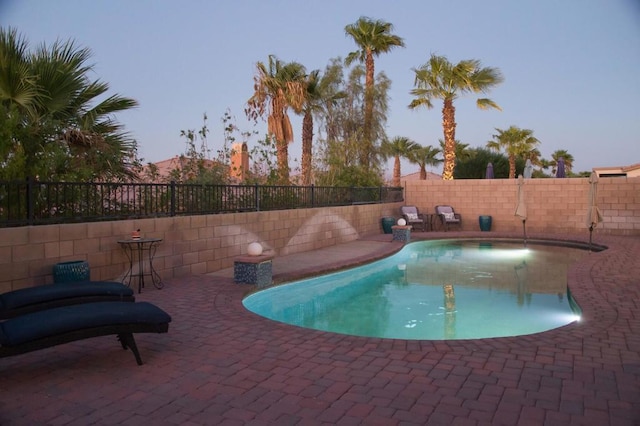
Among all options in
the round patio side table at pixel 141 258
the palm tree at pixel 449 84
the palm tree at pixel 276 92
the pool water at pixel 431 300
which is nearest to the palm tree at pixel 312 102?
the palm tree at pixel 276 92

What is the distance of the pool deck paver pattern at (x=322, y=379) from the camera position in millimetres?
3158

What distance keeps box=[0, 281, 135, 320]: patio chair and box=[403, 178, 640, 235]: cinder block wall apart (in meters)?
15.2

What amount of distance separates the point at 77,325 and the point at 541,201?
16.9 meters

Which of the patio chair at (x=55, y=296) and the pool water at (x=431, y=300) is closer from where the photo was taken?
the patio chair at (x=55, y=296)

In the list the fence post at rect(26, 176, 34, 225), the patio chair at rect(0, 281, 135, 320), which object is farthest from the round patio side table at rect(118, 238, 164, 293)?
the patio chair at rect(0, 281, 135, 320)

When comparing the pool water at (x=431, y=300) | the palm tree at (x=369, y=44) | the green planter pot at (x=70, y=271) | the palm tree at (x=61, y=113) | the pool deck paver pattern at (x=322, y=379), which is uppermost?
the palm tree at (x=369, y=44)

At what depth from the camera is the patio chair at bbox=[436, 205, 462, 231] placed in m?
17.7

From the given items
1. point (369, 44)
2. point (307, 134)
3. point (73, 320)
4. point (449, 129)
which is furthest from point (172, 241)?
point (369, 44)

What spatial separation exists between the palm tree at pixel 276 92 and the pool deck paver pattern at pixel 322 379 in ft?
51.7

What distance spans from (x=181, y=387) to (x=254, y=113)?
17.7m

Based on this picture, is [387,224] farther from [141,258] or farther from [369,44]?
[369,44]

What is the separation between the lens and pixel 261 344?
15.5ft

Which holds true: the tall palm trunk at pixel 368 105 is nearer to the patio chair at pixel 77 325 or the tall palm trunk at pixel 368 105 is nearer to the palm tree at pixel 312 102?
the palm tree at pixel 312 102

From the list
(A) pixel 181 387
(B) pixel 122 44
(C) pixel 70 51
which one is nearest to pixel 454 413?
(A) pixel 181 387
